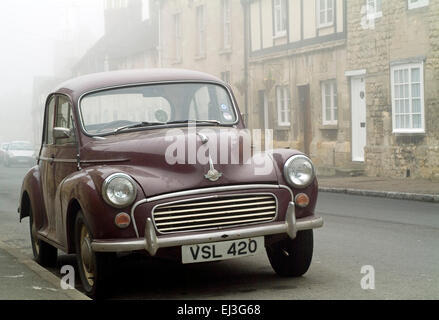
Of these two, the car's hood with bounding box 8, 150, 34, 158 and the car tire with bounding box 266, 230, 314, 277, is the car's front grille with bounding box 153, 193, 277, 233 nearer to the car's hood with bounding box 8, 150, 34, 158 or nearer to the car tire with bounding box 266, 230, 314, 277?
→ the car tire with bounding box 266, 230, 314, 277

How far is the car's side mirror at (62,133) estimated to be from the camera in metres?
8.34

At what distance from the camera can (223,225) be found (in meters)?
7.25

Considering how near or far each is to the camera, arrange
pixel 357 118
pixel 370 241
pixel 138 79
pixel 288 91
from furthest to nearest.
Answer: pixel 288 91 < pixel 357 118 < pixel 370 241 < pixel 138 79

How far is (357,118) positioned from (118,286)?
65.8ft

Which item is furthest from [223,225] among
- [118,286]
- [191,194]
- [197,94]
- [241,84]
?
[241,84]

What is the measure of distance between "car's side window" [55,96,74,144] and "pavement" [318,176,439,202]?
9.95m

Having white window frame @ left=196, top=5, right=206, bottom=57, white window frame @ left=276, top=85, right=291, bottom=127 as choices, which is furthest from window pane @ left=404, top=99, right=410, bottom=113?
white window frame @ left=196, top=5, right=206, bottom=57

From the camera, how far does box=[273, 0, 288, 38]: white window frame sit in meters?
31.9

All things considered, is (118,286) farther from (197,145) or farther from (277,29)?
(277,29)

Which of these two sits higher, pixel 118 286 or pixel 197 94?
pixel 197 94

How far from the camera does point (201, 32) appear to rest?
4075 cm

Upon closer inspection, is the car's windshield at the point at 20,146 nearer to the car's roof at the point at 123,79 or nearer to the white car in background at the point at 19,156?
the white car in background at the point at 19,156

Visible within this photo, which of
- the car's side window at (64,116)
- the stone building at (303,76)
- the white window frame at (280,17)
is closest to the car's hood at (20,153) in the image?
the stone building at (303,76)

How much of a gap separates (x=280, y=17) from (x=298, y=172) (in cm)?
2523
